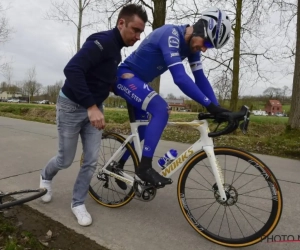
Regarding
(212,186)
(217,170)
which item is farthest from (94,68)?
(212,186)

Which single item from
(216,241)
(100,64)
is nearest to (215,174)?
(216,241)

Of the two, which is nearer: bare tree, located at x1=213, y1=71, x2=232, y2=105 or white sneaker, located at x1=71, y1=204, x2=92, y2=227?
white sneaker, located at x1=71, y1=204, x2=92, y2=227

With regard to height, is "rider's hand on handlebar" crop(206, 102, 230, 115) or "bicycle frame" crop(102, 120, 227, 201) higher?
"rider's hand on handlebar" crop(206, 102, 230, 115)

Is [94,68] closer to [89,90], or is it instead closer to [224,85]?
[89,90]

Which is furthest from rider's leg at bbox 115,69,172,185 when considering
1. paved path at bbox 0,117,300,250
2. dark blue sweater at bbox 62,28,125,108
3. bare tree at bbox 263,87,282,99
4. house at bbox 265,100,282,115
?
house at bbox 265,100,282,115

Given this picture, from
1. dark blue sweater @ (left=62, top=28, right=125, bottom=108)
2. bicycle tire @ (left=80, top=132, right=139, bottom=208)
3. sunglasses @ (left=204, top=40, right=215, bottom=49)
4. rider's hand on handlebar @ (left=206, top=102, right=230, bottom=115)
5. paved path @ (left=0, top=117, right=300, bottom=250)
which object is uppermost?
sunglasses @ (left=204, top=40, right=215, bottom=49)

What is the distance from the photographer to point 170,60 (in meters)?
2.24

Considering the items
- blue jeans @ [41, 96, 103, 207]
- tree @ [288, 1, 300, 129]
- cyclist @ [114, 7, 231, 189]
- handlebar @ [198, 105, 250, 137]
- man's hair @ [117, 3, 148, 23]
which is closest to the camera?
handlebar @ [198, 105, 250, 137]

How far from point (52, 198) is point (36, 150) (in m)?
2.62

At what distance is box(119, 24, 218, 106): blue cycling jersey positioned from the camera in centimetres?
221

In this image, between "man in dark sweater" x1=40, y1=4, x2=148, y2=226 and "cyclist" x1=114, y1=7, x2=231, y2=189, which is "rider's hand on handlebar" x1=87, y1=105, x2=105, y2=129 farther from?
"cyclist" x1=114, y1=7, x2=231, y2=189

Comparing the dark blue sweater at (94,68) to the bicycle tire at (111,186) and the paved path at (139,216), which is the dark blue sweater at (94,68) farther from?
the paved path at (139,216)

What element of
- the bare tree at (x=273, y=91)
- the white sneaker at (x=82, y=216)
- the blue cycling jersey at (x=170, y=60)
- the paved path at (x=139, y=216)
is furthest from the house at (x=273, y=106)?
the white sneaker at (x=82, y=216)

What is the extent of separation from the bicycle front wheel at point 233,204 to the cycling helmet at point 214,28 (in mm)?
917
